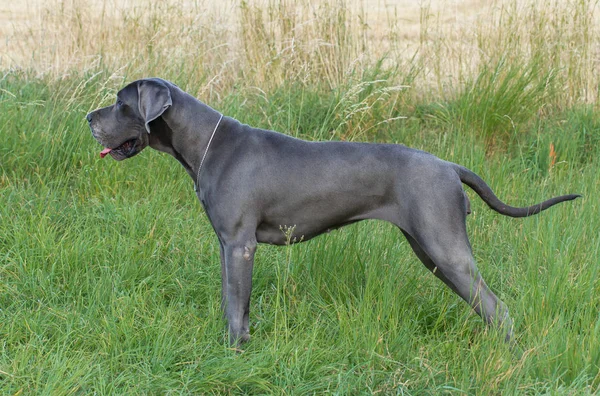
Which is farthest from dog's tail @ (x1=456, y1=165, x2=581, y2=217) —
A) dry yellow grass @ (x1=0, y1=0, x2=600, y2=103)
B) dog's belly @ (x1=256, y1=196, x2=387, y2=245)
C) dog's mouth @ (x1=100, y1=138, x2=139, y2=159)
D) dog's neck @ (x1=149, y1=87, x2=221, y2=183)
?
dry yellow grass @ (x1=0, y1=0, x2=600, y2=103)

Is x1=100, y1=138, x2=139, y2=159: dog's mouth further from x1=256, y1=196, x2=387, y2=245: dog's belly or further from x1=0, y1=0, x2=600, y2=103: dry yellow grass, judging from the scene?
x1=0, y1=0, x2=600, y2=103: dry yellow grass

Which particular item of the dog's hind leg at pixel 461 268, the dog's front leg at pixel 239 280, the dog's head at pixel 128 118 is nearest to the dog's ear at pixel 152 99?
the dog's head at pixel 128 118

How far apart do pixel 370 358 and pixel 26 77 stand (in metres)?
4.67

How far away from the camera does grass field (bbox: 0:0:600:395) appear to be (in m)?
3.11

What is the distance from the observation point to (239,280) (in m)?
3.58

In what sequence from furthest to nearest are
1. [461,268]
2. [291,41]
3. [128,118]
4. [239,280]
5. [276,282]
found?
[291,41], [276,282], [128,118], [239,280], [461,268]

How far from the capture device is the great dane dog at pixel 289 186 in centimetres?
342

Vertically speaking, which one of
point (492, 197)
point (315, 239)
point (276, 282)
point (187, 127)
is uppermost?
point (187, 127)

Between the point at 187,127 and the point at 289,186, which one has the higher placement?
the point at 187,127

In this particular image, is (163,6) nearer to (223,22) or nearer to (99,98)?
(223,22)

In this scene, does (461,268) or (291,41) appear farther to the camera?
(291,41)

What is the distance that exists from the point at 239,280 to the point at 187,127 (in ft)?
2.70

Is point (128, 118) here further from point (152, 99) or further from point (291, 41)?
point (291, 41)

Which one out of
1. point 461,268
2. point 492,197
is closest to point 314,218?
point 461,268
